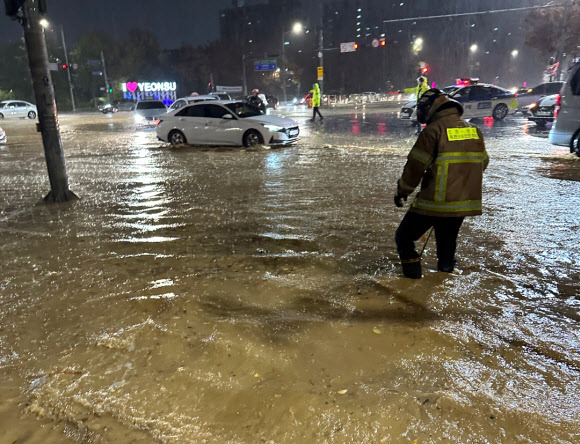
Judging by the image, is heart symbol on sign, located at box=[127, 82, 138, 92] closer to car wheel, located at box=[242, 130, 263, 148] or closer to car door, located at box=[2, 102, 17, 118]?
car door, located at box=[2, 102, 17, 118]

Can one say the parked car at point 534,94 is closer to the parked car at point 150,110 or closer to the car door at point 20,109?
the parked car at point 150,110

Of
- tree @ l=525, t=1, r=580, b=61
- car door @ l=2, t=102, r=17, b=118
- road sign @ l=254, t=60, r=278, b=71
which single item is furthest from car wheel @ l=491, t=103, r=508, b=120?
road sign @ l=254, t=60, r=278, b=71

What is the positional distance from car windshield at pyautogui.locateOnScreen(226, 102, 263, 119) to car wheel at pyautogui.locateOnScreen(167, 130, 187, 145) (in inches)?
73.8

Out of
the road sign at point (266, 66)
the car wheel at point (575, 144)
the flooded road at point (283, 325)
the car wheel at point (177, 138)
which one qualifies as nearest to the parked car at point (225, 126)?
the car wheel at point (177, 138)

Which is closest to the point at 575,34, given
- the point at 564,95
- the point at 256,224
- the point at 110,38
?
the point at 564,95

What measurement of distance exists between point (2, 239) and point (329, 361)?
4.76 m

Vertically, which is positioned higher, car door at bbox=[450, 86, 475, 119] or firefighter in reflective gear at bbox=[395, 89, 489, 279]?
car door at bbox=[450, 86, 475, 119]

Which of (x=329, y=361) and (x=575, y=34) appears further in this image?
(x=575, y=34)

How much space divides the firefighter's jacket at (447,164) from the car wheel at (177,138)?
1183 centimetres

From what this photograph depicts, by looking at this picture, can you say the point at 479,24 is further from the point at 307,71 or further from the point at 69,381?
the point at 69,381

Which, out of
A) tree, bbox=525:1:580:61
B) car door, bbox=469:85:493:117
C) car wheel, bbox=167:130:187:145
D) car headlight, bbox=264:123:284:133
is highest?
tree, bbox=525:1:580:61

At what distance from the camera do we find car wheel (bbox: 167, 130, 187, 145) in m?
14.4

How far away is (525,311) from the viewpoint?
360cm

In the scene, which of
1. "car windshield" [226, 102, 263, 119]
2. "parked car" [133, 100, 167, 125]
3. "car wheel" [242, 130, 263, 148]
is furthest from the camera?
"parked car" [133, 100, 167, 125]
